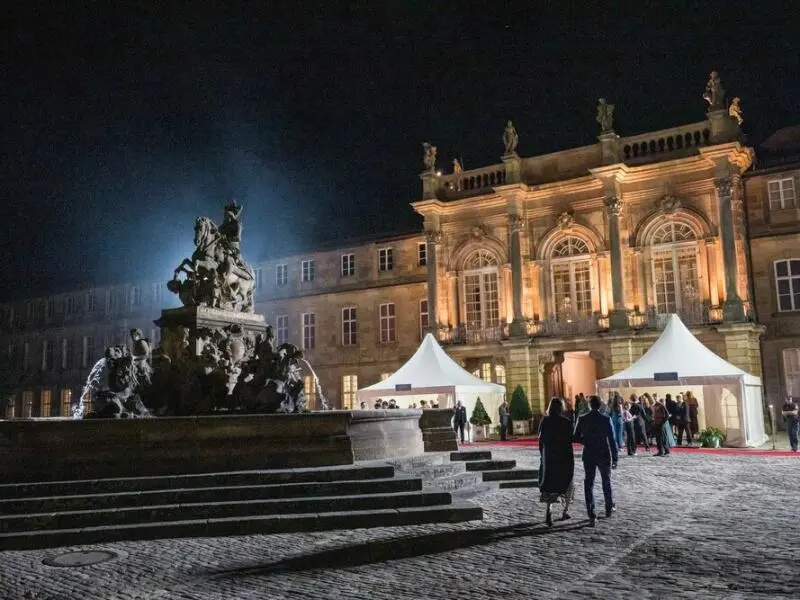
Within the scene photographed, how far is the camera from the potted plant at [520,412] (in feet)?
92.5

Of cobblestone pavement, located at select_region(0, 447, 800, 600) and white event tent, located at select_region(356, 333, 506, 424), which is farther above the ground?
white event tent, located at select_region(356, 333, 506, 424)

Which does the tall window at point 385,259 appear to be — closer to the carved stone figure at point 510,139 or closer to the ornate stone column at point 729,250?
the carved stone figure at point 510,139

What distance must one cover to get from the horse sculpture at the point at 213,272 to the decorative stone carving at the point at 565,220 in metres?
20.2

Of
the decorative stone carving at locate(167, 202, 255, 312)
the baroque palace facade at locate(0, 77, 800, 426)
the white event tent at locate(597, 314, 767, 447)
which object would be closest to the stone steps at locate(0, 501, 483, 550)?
the decorative stone carving at locate(167, 202, 255, 312)

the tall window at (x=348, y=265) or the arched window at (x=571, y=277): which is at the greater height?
the tall window at (x=348, y=265)

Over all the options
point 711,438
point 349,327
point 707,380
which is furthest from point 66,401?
point 707,380

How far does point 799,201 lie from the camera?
27.8 meters

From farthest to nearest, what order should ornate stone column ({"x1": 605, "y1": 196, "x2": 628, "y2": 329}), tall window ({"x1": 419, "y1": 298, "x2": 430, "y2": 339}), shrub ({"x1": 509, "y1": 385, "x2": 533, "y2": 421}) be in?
tall window ({"x1": 419, "y1": 298, "x2": 430, "y2": 339}), ornate stone column ({"x1": 605, "y1": 196, "x2": 628, "y2": 329}), shrub ({"x1": 509, "y1": 385, "x2": 533, "y2": 421})

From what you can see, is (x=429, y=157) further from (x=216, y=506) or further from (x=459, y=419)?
(x=216, y=506)

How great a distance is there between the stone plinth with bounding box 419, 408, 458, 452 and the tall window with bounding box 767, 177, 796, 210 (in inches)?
826

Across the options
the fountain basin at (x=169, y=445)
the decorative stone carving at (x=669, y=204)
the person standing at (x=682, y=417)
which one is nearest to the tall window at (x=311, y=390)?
the decorative stone carving at (x=669, y=204)

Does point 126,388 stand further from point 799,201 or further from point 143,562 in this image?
point 799,201

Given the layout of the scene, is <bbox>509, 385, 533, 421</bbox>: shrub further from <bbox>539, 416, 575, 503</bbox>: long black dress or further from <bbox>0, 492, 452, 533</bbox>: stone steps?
<bbox>539, 416, 575, 503</bbox>: long black dress

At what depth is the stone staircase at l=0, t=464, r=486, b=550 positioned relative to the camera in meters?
8.22
